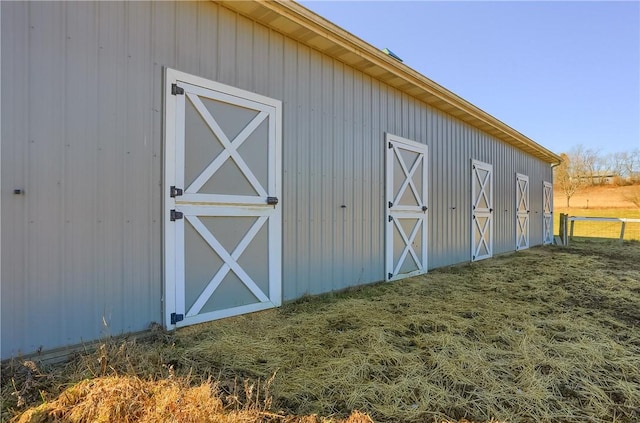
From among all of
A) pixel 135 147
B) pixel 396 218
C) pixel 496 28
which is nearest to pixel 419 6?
pixel 496 28

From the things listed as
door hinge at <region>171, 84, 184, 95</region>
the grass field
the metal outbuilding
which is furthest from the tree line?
door hinge at <region>171, 84, 184, 95</region>

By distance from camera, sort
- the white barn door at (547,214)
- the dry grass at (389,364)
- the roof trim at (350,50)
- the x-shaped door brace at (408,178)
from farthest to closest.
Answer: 1. the white barn door at (547,214)
2. the x-shaped door brace at (408,178)
3. the roof trim at (350,50)
4. the dry grass at (389,364)

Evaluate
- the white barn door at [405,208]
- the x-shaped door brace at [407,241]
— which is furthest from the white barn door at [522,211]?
the x-shaped door brace at [407,241]

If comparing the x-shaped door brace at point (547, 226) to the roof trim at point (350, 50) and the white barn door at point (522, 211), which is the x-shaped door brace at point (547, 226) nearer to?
the white barn door at point (522, 211)

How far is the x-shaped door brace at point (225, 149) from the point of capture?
9.12ft

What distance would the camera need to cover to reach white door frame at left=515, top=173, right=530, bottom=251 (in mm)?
9367

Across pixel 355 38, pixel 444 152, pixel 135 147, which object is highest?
pixel 355 38

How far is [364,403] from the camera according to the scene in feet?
5.65

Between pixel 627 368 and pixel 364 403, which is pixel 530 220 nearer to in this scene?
pixel 627 368

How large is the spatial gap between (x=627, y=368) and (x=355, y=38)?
12.2 ft

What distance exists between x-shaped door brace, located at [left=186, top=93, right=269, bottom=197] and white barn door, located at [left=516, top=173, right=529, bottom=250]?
853 centimetres

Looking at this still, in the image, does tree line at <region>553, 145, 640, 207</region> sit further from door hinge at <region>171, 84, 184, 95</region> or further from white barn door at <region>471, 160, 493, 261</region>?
door hinge at <region>171, 84, 184, 95</region>

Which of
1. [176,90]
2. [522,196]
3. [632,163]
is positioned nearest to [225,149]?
[176,90]

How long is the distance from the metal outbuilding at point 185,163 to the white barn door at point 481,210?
271cm
